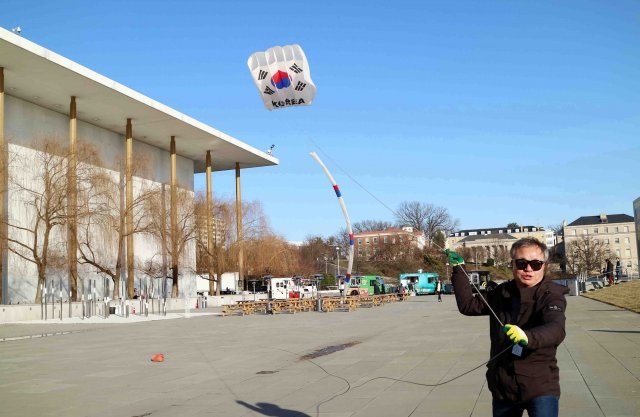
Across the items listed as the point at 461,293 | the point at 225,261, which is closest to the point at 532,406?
the point at 461,293

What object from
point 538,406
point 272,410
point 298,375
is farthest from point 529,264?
point 298,375

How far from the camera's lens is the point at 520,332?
410 cm

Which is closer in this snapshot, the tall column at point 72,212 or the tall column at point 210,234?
the tall column at point 72,212

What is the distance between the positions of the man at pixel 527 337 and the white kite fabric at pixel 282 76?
744 inches

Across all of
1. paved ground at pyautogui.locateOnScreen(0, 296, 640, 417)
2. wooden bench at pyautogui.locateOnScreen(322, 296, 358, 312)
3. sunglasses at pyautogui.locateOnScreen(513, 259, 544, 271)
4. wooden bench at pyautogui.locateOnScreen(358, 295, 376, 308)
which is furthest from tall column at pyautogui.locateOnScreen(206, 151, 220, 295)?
sunglasses at pyautogui.locateOnScreen(513, 259, 544, 271)

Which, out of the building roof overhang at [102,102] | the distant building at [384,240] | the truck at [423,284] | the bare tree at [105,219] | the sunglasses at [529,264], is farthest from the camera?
the distant building at [384,240]

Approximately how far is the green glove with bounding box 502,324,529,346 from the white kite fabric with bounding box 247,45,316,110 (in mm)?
19462

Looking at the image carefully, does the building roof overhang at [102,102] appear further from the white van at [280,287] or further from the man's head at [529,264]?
the man's head at [529,264]

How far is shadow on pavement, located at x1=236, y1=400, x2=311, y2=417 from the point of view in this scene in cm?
824

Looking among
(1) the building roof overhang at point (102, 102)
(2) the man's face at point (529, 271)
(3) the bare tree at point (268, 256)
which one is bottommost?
(2) the man's face at point (529, 271)

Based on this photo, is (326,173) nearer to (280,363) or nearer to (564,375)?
(280,363)

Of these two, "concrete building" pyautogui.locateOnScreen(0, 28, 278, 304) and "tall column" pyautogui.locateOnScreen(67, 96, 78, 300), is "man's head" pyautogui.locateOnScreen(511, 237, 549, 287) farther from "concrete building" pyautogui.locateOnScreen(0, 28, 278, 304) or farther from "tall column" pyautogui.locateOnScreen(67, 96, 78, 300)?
"tall column" pyautogui.locateOnScreen(67, 96, 78, 300)

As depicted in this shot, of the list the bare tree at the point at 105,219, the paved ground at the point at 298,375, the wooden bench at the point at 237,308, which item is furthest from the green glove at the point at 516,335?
the bare tree at the point at 105,219

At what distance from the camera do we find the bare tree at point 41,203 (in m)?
38.7
